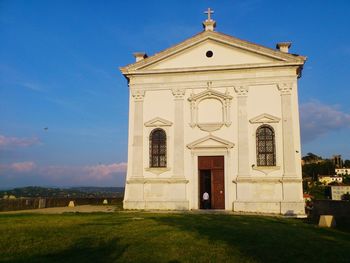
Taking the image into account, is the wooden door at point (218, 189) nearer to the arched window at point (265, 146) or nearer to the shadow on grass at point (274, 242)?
the arched window at point (265, 146)

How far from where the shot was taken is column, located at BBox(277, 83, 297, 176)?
830 inches

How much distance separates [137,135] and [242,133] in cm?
623

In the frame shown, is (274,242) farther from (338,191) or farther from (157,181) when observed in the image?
(338,191)

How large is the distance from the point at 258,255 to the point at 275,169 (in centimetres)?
1325

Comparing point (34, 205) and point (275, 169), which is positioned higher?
point (275, 169)

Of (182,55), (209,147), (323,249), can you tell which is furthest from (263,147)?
(323,249)

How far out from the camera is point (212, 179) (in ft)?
73.1

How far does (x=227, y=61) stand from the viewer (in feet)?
75.3

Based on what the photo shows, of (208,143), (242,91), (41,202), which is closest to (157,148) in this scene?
(208,143)

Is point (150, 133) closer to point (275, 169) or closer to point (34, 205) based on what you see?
point (275, 169)

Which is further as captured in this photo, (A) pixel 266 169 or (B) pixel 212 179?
(B) pixel 212 179

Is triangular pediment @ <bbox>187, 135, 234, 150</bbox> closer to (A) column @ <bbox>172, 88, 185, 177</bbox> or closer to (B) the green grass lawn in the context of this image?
(A) column @ <bbox>172, 88, 185, 177</bbox>

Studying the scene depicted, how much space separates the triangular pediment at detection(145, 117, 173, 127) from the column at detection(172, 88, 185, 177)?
1.77ft

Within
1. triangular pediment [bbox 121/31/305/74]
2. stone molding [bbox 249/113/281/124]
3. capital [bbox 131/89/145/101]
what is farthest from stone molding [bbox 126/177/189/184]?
triangular pediment [bbox 121/31/305/74]
